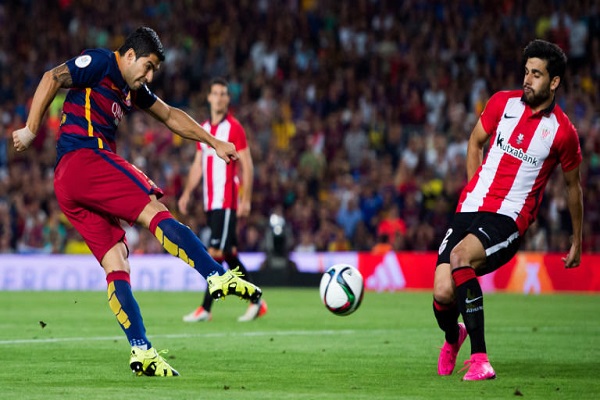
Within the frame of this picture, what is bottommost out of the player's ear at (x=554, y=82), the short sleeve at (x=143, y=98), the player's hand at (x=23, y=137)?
the player's hand at (x=23, y=137)

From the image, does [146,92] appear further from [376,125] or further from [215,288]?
[376,125]

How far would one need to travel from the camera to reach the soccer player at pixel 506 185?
782cm

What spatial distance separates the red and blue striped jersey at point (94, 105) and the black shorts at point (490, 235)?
99.9 inches

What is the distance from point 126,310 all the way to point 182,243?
2.32ft

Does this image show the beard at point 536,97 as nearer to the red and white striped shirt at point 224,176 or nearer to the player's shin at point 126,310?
the player's shin at point 126,310

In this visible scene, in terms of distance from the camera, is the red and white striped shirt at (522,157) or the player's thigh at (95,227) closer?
the player's thigh at (95,227)

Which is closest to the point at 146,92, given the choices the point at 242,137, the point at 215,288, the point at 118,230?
the point at 118,230

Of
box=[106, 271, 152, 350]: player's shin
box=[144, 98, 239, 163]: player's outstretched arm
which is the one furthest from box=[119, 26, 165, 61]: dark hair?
box=[106, 271, 152, 350]: player's shin

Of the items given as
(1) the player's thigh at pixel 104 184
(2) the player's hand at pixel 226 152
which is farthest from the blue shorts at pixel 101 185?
(2) the player's hand at pixel 226 152

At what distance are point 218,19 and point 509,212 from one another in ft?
67.0

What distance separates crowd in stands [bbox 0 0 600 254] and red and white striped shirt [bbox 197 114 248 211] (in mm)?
7558

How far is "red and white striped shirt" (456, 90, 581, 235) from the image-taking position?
7930 millimetres

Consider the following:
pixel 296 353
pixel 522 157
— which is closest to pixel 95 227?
pixel 296 353

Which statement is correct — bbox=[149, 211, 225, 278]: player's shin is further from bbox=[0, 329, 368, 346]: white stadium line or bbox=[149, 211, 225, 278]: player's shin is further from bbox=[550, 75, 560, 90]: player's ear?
bbox=[0, 329, 368, 346]: white stadium line
